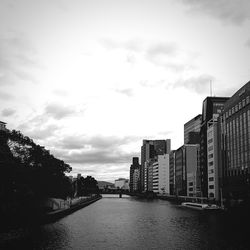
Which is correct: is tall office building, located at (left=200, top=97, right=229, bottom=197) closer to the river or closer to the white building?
the white building

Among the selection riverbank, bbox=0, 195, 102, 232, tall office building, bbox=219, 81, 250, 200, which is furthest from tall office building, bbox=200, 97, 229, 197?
riverbank, bbox=0, 195, 102, 232

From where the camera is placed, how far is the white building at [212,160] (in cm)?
16512

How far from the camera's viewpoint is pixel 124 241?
53.9 meters

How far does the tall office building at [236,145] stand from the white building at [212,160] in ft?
38.3

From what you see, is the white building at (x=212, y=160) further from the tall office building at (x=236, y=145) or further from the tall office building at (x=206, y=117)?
the tall office building at (x=236, y=145)

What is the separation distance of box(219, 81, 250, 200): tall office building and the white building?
1168cm

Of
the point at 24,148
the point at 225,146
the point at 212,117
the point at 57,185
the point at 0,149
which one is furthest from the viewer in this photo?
the point at 212,117

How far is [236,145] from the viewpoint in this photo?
443ft

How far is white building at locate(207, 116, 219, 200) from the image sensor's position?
165125 mm

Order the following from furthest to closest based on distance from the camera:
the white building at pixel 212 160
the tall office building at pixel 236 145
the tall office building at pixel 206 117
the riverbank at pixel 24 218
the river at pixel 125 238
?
the tall office building at pixel 206 117, the white building at pixel 212 160, the tall office building at pixel 236 145, the riverbank at pixel 24 218, the river at pixel 125 238

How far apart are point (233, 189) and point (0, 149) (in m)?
97.2

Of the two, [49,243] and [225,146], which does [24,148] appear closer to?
[49,243]

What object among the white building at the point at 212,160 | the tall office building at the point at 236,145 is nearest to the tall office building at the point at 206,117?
the white building at the point at 212,160

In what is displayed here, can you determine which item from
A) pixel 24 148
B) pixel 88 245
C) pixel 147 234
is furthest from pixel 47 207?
pixel 88 245
